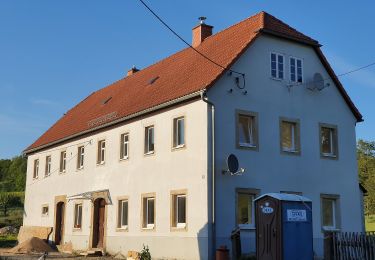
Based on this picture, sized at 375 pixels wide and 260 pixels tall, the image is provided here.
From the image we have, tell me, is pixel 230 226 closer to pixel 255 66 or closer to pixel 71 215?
pixel 255 66

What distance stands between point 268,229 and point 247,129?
6.30 metres

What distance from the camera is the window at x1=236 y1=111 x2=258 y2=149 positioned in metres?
20.1

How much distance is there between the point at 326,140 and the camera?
22.8m

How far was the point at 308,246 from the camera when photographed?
15.0 m

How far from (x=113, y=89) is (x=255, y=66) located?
13.5 m

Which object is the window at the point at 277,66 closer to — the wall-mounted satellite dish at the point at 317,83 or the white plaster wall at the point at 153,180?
the wall-mounted satellite dish at the point at 317,83

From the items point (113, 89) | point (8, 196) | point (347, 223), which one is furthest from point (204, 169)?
point (8, 196)

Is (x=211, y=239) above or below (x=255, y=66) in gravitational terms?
below

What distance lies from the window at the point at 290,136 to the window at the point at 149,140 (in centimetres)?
545

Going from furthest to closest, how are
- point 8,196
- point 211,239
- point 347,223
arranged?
1. point 8,196
2. point 347,223
3. point 211,239

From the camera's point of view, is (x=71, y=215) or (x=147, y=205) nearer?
(x=147, y=205)

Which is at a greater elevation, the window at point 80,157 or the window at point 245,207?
the window at point 80,157

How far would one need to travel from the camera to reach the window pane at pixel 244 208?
1937cm

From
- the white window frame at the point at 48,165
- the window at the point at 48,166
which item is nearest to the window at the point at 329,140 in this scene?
the white window frame at the point at 48,165
